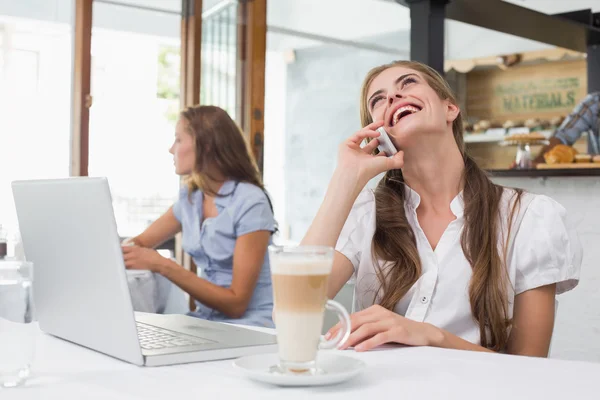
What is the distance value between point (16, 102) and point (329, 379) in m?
4.64

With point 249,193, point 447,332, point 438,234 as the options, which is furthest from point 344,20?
point 447,332

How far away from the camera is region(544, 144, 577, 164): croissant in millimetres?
3549

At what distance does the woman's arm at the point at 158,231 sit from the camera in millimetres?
3207

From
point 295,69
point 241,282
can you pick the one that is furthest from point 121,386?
point 295,69

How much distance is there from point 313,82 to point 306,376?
759 cm

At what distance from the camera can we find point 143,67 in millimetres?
8438

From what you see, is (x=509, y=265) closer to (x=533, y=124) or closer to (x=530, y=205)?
(x=530, y=205)

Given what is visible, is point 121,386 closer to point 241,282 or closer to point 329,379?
point 329,379

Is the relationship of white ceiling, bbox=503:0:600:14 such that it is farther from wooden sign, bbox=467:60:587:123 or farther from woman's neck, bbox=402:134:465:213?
woman's neck, bbox=402:134:465:213

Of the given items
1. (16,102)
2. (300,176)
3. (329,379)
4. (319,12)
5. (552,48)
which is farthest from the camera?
(300,176)

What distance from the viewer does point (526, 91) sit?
6.37 metres

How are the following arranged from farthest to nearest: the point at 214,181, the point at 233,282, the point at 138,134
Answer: the point at 138,134
the point at 214,181
the point at 233,282

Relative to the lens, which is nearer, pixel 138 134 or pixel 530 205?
pixel 530 205

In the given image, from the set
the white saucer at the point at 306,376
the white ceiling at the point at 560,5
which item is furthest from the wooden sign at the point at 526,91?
the white saucer at the point at 306,376
